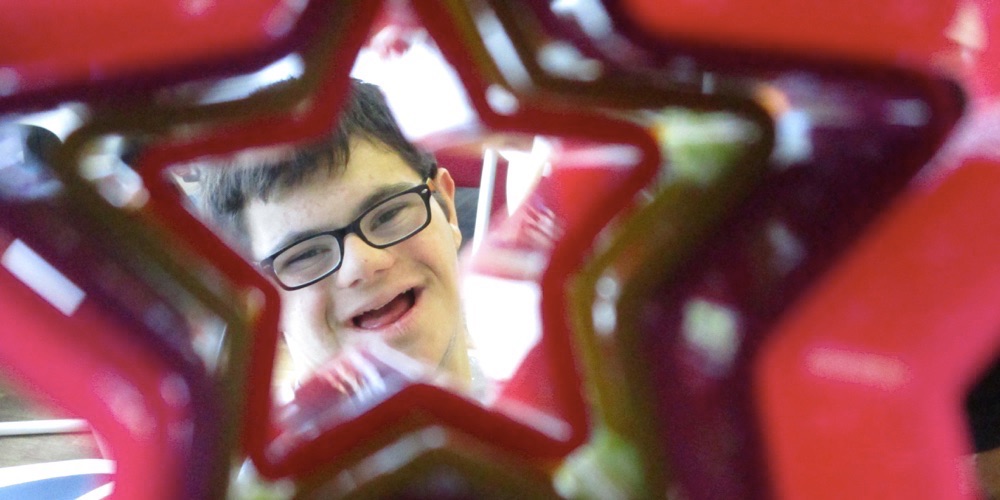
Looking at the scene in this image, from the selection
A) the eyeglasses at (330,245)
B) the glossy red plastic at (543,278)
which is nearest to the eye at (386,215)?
the eyeglasses at (330,245)

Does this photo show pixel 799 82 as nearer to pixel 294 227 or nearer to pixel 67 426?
pixel 294 227

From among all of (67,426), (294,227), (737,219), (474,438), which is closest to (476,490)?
(474,438)

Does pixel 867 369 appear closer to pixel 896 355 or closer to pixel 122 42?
pixel 896 355

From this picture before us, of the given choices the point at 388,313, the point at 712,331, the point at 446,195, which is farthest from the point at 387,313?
the point at 712,331

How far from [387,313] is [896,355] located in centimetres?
30

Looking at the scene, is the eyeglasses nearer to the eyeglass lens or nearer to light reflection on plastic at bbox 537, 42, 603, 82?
the eyeglass lens

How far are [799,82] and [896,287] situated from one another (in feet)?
0.22

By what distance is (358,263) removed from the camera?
15.4 inches

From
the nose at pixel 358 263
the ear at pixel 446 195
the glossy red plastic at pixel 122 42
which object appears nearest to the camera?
the glossy red plastic at pixel 122 42

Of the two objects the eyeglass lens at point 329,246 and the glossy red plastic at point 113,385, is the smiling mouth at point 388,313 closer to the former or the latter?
the eyeglass lens at point 329,246

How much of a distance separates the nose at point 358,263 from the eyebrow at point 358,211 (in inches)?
0.6

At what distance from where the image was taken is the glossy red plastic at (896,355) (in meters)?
0.20

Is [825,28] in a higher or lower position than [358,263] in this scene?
higher

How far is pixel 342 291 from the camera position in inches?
15.8
